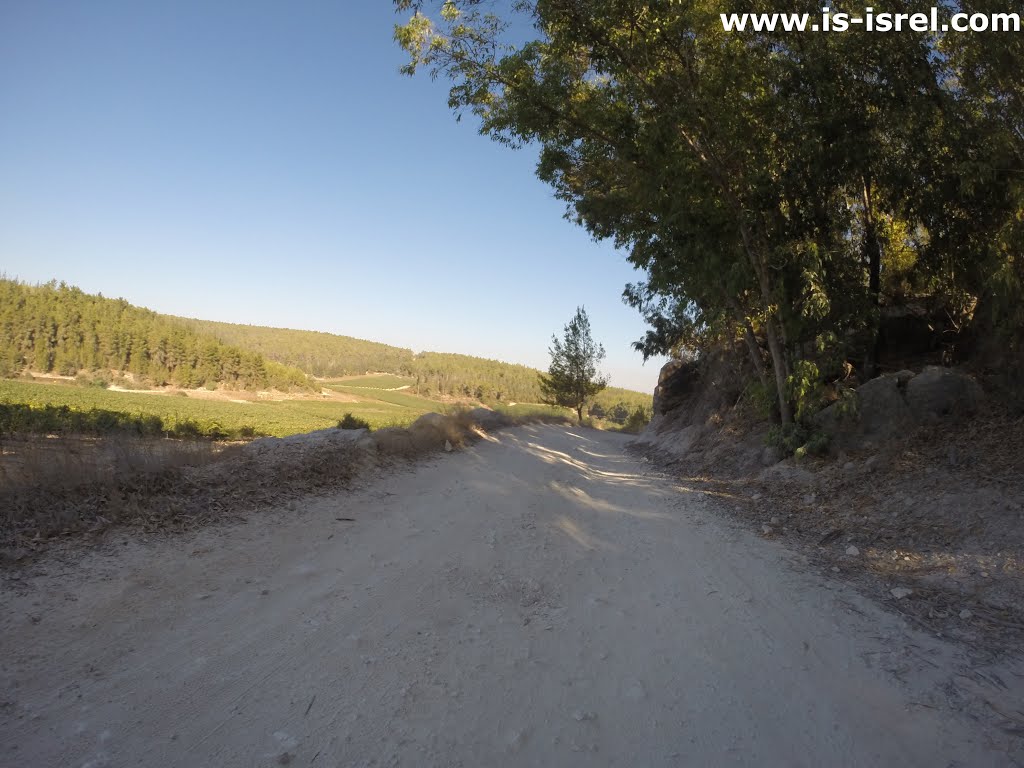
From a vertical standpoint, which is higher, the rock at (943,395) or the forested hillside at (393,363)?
the forested hillside at (393,363)

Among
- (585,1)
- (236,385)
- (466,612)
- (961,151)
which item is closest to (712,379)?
(961,151)

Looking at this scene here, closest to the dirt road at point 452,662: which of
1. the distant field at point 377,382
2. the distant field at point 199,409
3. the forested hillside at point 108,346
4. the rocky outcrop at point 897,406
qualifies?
the rocky outcrop at point 897,406

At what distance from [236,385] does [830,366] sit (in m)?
103

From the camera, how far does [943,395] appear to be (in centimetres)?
783

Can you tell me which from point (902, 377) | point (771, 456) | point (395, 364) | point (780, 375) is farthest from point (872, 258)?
point (395, 364)

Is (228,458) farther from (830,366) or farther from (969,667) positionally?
(830,366)

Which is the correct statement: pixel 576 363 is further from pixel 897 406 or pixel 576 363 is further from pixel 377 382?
pixel 377 382

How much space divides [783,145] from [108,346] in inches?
4426

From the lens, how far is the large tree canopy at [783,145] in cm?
736

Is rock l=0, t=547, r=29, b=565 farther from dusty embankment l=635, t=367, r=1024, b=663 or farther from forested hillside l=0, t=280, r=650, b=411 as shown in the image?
forested hillside l=0, t=280, r=650, b=411

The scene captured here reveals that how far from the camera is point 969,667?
9.84 feet

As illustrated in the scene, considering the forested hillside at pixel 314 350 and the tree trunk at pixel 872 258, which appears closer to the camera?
the tree trunk at pixel 872 258

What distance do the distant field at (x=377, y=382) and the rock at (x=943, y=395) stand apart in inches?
4788

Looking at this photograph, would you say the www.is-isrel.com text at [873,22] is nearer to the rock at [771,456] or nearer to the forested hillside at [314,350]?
the rock at [771,456]
